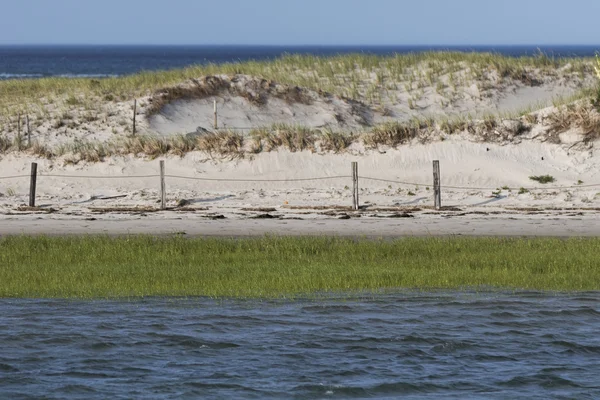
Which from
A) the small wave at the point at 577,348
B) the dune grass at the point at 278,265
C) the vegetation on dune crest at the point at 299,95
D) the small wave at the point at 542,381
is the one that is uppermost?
the vegetation on dune crest at the point at 299,95

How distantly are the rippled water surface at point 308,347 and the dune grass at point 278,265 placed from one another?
710 mm

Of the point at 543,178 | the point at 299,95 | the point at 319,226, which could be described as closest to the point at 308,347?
the point at 319,226

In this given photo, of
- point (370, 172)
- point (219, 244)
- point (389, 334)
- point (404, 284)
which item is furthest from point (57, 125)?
point (389, 334)

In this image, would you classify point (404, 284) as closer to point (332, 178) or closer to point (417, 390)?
point (417, 390)

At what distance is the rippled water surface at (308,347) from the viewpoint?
11.4 metres

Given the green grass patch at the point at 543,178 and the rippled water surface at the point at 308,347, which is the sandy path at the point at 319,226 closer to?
the green grass patch at the point at 543,178

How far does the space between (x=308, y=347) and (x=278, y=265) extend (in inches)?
178

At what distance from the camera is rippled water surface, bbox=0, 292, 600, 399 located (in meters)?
11.4

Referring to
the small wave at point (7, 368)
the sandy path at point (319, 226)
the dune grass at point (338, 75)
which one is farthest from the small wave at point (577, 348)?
the dune grass at point (338, 75)

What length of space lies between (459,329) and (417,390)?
2267 mm

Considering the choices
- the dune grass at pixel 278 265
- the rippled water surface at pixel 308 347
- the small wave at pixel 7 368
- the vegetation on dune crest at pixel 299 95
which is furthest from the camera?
the vegetation on dune crest at pixel 299 95

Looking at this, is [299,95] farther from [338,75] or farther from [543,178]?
[543,178]

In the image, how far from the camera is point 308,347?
12727mm

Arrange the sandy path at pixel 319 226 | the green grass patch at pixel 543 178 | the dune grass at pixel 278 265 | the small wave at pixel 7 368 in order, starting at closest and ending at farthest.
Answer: the small wave at pixel 7 368 → the dune grass at pixel 278 265 → the sandy path at pixel 319 226 → the green grass patch at pixel 543 178
